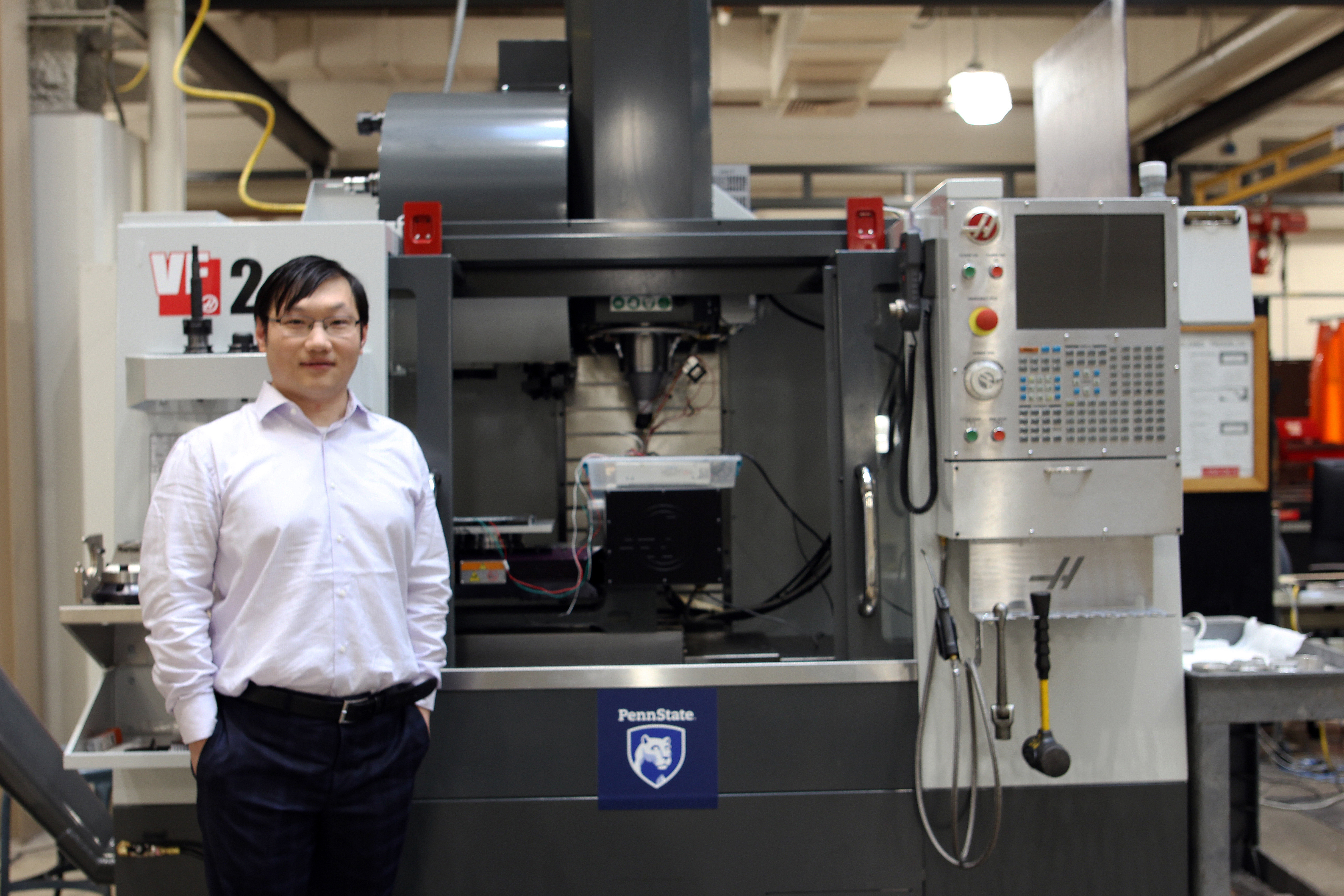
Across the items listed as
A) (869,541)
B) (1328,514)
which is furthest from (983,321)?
(1328,514)

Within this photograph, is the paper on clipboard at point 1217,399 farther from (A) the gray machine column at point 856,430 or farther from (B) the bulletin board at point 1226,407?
(A) the gray machine column at point 856,430

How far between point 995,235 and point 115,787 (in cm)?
208

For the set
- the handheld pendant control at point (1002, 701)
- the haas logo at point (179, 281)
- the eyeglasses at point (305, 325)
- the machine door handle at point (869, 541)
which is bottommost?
the handheld pendant control at point (1002, 701)

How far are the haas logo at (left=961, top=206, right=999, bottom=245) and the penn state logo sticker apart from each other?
1.14m

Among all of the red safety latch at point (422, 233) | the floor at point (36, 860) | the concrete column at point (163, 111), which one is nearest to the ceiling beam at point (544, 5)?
the concrete column at point (163, 111)

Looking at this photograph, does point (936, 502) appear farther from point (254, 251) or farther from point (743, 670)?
point (254, 251)

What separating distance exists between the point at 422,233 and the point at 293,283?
0.44m

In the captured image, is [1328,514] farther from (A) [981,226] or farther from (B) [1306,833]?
(A) [981,226]

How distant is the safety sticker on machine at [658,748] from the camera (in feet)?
5.82

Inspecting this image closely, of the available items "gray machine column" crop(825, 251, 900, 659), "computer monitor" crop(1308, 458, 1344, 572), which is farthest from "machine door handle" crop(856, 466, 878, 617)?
Answer: "computer monitor" crop(1308, 458, 1344, 572)

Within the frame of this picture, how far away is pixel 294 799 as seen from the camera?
137cm

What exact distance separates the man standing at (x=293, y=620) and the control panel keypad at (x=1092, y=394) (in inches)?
47.1

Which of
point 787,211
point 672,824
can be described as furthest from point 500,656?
point 787,211

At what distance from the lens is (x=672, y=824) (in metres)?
1.78
